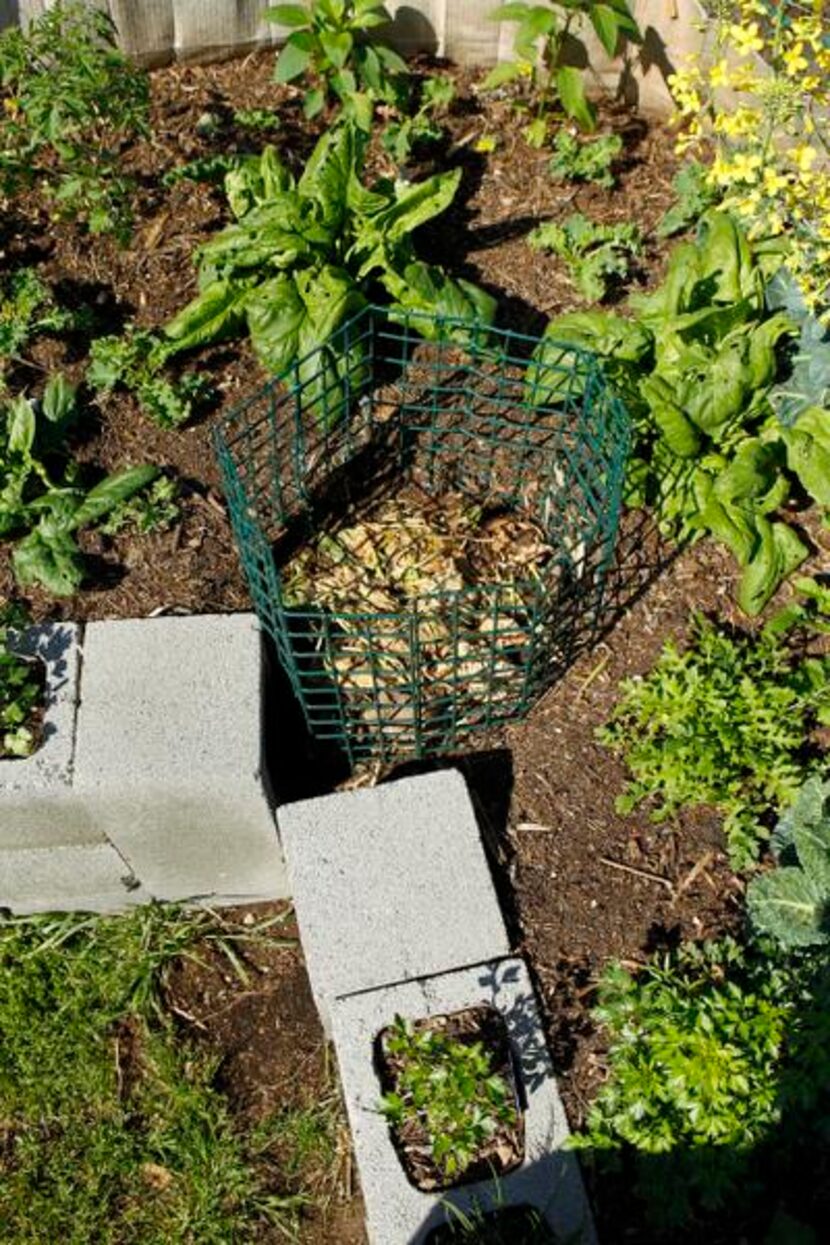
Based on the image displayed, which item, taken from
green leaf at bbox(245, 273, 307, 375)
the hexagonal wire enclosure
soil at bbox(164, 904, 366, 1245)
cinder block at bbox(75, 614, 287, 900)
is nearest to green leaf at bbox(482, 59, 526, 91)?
the hexagonal wire enclosure

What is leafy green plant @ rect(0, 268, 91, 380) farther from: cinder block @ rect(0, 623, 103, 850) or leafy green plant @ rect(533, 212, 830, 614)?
leafy green plant @ rect(533, 212, 830, 614)

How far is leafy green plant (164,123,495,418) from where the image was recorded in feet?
12.0

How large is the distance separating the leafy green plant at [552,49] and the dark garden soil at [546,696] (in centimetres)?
27

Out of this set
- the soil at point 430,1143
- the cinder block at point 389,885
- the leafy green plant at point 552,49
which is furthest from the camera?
the leafy green plant at point 552,49

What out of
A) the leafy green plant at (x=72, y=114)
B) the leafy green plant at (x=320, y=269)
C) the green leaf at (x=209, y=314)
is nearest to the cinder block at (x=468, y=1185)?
the leafy green plant at (x=320, y=269)

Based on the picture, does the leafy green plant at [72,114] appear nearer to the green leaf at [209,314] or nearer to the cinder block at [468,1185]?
the green leaf at [209,314]

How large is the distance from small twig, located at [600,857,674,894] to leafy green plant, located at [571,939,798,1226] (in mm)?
480

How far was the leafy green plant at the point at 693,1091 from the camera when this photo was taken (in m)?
2.53

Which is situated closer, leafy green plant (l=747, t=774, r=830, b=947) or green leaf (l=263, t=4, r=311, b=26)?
leafy green plant (l=747, t=774, r=830, b=947)

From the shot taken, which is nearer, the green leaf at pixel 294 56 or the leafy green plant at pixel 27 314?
the leafy green plant at pixel 27 314

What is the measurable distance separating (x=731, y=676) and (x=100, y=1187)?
2.18 m

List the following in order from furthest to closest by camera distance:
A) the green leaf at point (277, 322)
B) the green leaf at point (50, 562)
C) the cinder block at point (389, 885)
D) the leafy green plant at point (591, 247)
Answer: the leafy green plant at point (591, 247) < the green leaf at point (277, 322) < the green leaf at point (50, 562) < the cinder block at point (389, 885)

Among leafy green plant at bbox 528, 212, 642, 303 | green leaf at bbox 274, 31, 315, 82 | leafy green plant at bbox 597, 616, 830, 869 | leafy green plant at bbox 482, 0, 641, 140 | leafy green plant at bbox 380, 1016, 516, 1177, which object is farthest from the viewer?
green leaf at bbox 274, 31, 315, 82

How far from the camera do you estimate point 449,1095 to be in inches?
101
